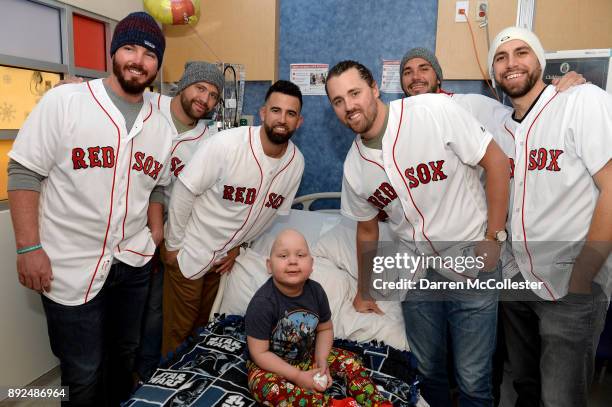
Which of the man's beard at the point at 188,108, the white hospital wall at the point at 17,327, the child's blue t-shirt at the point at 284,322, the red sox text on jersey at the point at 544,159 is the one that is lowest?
the white hospital wall at the point at 17,327

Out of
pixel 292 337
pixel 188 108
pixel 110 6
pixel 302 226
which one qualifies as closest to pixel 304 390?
pixel 292 337

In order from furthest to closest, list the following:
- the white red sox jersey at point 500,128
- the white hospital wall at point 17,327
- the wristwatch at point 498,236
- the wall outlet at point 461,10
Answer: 1. the wall outlet at point 461,10
2. the white hospital wall at point 17,327
3. the white red sox jersey at point 500,128
4. the wristwatch at point 498,236

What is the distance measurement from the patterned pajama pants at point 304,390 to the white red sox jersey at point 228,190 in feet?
2.47

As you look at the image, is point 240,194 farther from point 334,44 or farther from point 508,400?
point 508,400

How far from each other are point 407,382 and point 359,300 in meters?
0.51

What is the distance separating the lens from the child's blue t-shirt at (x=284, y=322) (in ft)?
5.80

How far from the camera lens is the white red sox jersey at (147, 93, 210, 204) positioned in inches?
92.7

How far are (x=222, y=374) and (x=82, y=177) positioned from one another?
100cm

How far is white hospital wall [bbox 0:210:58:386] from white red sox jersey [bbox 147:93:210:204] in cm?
89

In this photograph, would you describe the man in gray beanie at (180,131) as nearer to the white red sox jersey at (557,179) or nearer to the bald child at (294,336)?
the bald child at (294,336)

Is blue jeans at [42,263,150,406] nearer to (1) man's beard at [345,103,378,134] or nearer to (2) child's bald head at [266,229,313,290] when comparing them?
(2) child's bald head at [266,229,313,290]

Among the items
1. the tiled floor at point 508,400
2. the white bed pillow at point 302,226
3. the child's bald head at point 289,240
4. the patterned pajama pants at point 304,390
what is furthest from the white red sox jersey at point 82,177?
the tiled floor at point 508,400

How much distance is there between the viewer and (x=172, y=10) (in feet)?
9.91

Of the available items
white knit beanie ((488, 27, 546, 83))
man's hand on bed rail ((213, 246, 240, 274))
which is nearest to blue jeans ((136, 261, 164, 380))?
man's hand on bed rail ((213, 246, 240, 274))
